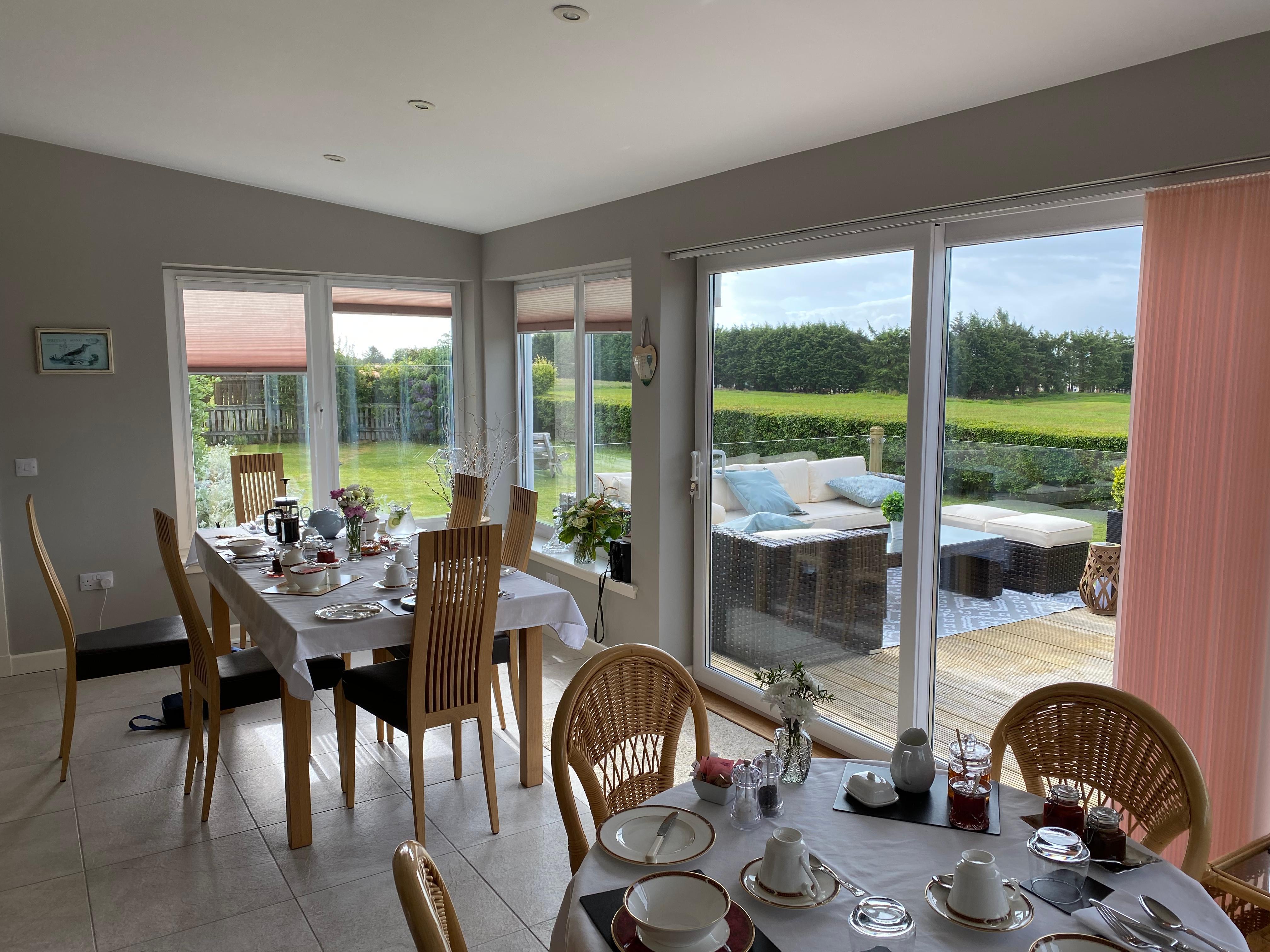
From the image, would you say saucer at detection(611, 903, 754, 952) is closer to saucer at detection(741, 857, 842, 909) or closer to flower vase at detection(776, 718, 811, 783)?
saucer at detection(741, 857, 842, 909)

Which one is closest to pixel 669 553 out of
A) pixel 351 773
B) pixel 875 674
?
pixel 875 674

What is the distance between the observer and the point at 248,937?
2.61 meters

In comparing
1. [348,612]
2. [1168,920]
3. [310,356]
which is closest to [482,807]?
[348,612]

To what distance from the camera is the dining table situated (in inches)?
119

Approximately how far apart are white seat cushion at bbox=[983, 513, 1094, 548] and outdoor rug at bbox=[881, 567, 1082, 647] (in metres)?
0.17

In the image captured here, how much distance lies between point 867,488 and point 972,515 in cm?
48

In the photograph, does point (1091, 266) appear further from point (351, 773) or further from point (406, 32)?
point (351, 773)

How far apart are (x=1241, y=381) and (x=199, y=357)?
515cm

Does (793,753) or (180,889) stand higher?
(793,753)

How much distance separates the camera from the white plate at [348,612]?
3.10m

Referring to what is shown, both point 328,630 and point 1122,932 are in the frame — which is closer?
point 1122,932

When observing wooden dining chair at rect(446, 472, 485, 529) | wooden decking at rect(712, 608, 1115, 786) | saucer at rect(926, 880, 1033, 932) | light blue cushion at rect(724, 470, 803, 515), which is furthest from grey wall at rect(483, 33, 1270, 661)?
saucer at rect(926, 880, 1033, 932)

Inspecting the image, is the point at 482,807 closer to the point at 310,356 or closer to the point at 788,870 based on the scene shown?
the point at 788,870

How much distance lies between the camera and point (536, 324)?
5.96 metres
